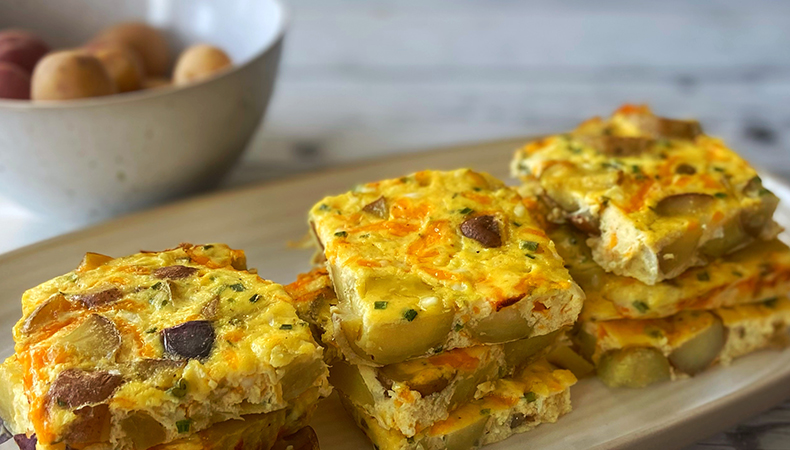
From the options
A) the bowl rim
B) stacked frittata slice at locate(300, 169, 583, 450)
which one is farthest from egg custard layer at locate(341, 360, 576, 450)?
the bowl rim

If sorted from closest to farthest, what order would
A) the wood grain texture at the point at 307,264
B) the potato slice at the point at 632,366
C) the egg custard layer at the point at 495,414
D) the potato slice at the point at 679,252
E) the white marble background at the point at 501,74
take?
1. the egg custard layer at the point at 495,414
2. the wood grain texture at the point at 307,264
3. the potato slice at the point at 679,252
4. the potato slice at the point at 632,366
5. the white marble background at the point at 501,74

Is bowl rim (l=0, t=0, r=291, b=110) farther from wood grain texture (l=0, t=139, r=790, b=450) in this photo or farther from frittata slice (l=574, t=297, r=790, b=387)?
frittata slice (l=574, t=297, r=790, b=387)

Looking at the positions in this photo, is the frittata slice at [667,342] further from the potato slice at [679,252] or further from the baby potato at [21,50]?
the baby potato at [21,50]

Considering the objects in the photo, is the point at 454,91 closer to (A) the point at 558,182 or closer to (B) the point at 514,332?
(A) the point at 558,182

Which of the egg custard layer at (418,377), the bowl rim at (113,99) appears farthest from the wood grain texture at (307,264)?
the bowl rim at (113,99)

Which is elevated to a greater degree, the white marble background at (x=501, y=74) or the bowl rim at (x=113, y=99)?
the bowl rim at (x=113, y=99)

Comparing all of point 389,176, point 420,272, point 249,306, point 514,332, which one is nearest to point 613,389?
point 514,332

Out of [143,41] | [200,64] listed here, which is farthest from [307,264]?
[143,41]
